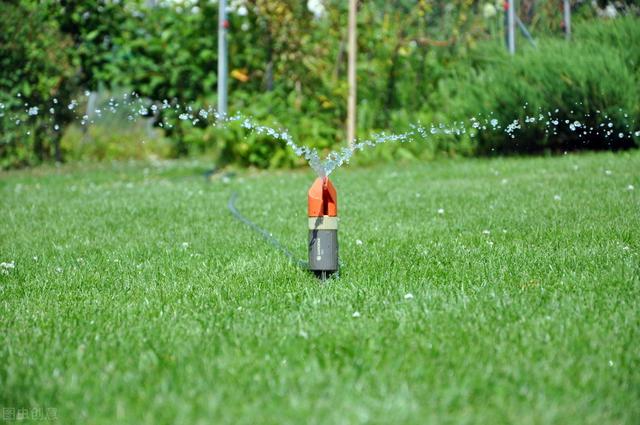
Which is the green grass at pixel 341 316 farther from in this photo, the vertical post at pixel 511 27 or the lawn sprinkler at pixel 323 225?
the vertical post at pixel 511 27

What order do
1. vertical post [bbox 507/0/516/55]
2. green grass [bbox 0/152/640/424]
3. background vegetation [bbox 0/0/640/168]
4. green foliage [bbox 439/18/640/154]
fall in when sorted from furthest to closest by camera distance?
vertical post [bbox 507/0/516/55] → background vegetation [bbox 0/0/640/168] → green foliage [bbox 439/18/640/154] → green grass [bbox 0/152/640/424]

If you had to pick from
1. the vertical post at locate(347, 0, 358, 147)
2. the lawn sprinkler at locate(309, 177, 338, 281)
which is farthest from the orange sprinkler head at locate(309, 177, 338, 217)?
the vertical post at locate(347, 0, 358, 147)

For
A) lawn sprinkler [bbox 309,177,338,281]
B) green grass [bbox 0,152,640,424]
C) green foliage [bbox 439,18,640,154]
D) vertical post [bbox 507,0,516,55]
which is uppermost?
vertical post [bbox 507,0,516,55]

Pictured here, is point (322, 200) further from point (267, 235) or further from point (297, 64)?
point (297, 64)

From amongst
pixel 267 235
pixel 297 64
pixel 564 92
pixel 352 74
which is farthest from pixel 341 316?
pixel 297 64

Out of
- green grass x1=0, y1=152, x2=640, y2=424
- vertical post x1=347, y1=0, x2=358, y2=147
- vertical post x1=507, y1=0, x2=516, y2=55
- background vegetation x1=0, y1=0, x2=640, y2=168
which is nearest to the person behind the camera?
green grass x1=0, y1=152, x2=640, y2=424

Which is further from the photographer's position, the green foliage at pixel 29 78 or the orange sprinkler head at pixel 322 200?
the green foliage at pixel 29 78

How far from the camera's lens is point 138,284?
3518mm

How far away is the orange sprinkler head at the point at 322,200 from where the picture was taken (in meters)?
3.21

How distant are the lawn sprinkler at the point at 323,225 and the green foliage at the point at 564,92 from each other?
216 inches

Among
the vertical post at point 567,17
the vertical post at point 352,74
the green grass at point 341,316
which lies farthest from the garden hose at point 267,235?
the vertical post at point 567,17

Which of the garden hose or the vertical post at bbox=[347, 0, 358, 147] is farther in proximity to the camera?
the vertical post at bbox=[347, 0, 358, 147]

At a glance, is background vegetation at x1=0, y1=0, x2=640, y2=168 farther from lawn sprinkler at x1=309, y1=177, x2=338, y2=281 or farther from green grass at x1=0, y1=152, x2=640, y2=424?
lawn sprinkler at x1=309, y1=177, x2=338, y2=281

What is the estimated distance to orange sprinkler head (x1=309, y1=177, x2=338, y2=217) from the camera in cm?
321
